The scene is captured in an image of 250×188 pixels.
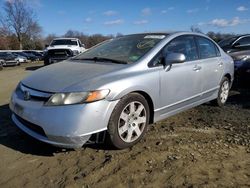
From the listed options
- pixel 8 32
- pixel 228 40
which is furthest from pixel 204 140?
pixel 8 32

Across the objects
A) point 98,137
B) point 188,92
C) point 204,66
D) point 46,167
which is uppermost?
point 204,66

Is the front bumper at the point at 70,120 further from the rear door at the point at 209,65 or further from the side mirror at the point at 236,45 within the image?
the side mirror at the point at 236,45

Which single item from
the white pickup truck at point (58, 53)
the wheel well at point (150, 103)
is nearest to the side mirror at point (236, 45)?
the wheel well at point (150, 103)

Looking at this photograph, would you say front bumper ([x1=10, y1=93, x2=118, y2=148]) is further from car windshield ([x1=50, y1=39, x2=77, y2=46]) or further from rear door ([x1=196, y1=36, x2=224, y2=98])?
car windshield ([x1=50, y1=39, x2=77, y2=46])

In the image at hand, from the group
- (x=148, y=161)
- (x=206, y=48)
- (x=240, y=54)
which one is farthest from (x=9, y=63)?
(x=148, y=161)

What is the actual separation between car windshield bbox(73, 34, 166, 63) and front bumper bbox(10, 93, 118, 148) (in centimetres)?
103

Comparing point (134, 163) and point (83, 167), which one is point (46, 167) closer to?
point (83, 167)

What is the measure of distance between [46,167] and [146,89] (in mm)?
1587

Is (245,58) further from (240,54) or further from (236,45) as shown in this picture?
(236,45)

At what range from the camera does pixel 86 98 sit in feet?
11.4

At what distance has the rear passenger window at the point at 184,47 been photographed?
4.71 meters

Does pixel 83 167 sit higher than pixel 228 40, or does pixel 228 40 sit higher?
A: pixel 228 40

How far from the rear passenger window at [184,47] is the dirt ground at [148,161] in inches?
45.4

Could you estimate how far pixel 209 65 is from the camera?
17.7ft
